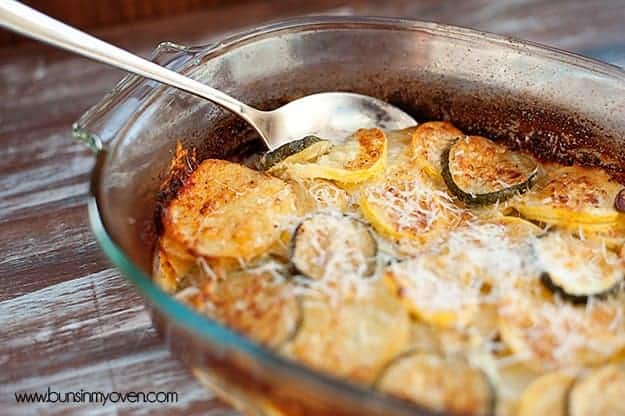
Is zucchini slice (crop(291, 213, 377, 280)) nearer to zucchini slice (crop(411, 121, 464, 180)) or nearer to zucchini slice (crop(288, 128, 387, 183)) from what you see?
zucchini slice (crop(288, 128, 387, 183))

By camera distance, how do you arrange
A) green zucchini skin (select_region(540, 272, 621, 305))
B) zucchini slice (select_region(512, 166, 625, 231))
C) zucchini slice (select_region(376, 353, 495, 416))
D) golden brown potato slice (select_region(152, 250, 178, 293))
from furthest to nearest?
zucchini slice (select_region(512, 166, 625, 231))
golden brown potato slice (select_region(152, 250, 178, 293))
green zucchini skin (select_region(540, 272, 621, 305))
zucchini slice (select_region(376, 353, 495, 416))

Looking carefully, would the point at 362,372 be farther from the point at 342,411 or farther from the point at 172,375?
the point at 172,375

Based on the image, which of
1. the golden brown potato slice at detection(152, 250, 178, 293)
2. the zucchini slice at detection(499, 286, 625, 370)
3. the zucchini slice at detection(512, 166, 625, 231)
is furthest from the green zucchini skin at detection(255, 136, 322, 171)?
the zucchini slice at detection(499, 286, 625, 370)

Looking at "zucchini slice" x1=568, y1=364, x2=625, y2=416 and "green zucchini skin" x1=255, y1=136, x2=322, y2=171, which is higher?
"green zucchini skin" x1=255, y1=136, x2=322, y2=171

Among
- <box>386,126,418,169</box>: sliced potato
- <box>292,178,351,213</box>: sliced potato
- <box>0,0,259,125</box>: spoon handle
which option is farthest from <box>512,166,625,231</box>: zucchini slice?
<box>0,0,259,125</box>: spoon handle

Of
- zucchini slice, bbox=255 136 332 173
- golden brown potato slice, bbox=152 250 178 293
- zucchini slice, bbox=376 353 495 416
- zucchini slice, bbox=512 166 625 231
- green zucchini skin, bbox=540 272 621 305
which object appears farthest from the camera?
zucchini slice, bbox=255 136 332 173

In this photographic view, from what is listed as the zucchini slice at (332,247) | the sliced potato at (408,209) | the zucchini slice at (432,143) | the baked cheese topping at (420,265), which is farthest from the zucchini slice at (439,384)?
the zucchini slice at (432,143)

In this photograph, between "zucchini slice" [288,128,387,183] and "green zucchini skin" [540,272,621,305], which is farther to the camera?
"zucchini slice" [288,128,387,183]

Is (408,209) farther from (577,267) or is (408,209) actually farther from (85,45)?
(85,45)
